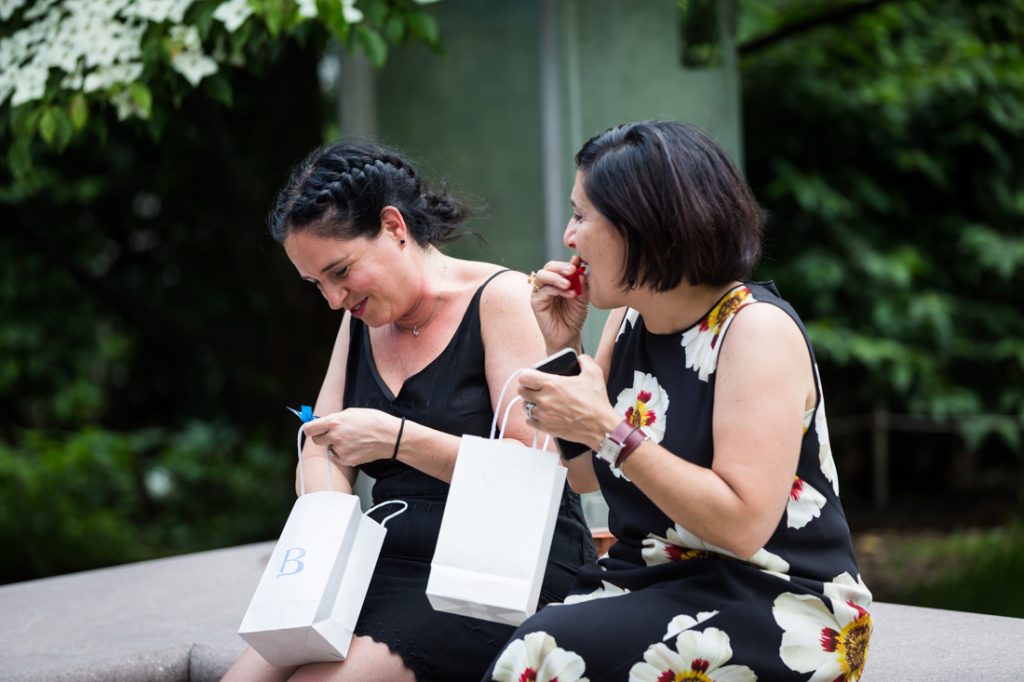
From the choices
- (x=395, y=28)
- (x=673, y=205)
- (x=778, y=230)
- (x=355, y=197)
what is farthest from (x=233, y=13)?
(x=778, y=230)

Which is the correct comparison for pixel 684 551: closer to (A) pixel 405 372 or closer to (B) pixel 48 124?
(A) pixel 405 372

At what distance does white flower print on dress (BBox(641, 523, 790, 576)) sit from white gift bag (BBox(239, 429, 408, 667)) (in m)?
0.57

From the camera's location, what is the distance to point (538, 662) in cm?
203

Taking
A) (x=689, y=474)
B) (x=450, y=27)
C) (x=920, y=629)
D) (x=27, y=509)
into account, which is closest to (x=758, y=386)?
(x=689, y=474)

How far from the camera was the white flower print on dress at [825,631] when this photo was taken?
6.69ft

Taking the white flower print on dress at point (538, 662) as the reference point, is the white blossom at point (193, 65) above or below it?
above

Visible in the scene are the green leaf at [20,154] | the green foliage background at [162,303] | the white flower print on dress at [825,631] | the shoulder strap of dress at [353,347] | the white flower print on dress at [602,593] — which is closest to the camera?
the white flower print on dress at [825,631]

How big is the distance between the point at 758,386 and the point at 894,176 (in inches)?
191

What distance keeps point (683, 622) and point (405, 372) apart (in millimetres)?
970

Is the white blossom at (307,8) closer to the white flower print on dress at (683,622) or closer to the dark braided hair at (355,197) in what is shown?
the dark braided hair at (355,197)

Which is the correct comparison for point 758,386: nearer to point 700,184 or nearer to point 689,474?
point 689,474

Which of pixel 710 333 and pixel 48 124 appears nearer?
pixel 710 333

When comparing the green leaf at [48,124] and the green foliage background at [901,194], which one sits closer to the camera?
the green leaf at [48,124]

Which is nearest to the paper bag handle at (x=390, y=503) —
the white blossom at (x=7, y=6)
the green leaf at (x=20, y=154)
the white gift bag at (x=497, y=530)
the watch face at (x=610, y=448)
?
the white gift bag at (x=497, y=530)
